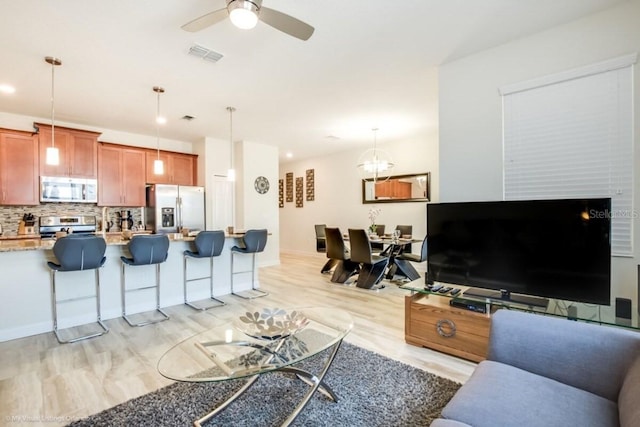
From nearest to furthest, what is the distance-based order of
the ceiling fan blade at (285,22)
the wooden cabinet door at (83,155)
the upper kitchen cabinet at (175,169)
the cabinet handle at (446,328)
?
the ceiling fan blade at (285,22)
the cabinet handle at (446,328)
the wooden cabinet door at (83,155)
the upper kitchen cabinet at (175,169)

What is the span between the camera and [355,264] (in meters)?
5.29

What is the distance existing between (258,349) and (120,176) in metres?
5.08

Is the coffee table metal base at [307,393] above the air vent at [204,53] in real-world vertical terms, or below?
below

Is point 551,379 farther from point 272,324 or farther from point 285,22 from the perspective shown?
point 285,22

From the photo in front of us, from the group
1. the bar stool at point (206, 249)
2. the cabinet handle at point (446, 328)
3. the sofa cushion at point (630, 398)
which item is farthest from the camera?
the bar stool at point (206, 249)

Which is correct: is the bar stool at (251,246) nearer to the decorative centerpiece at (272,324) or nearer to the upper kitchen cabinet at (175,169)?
the decorative centerpiece at (272,324)

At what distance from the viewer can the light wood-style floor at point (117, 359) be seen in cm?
194

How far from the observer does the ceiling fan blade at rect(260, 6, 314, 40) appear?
6.34 feet

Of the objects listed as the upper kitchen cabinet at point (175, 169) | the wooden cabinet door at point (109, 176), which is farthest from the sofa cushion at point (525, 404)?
the upper kitchen cabinet at point (175, 169)

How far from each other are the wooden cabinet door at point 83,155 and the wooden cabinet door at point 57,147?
0.05 meters

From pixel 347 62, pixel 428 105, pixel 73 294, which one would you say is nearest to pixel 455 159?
pixel 347 62

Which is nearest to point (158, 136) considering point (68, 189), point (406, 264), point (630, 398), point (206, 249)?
point (68, 189)

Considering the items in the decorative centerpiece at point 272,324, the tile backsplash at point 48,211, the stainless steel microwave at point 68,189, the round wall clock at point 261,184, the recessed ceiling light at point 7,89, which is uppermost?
the recessed ceiling light at point 7,89

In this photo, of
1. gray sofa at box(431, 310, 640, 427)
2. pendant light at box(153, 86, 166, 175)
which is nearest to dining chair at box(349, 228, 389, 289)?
pendant light at box(153, 86, 166, 175)
